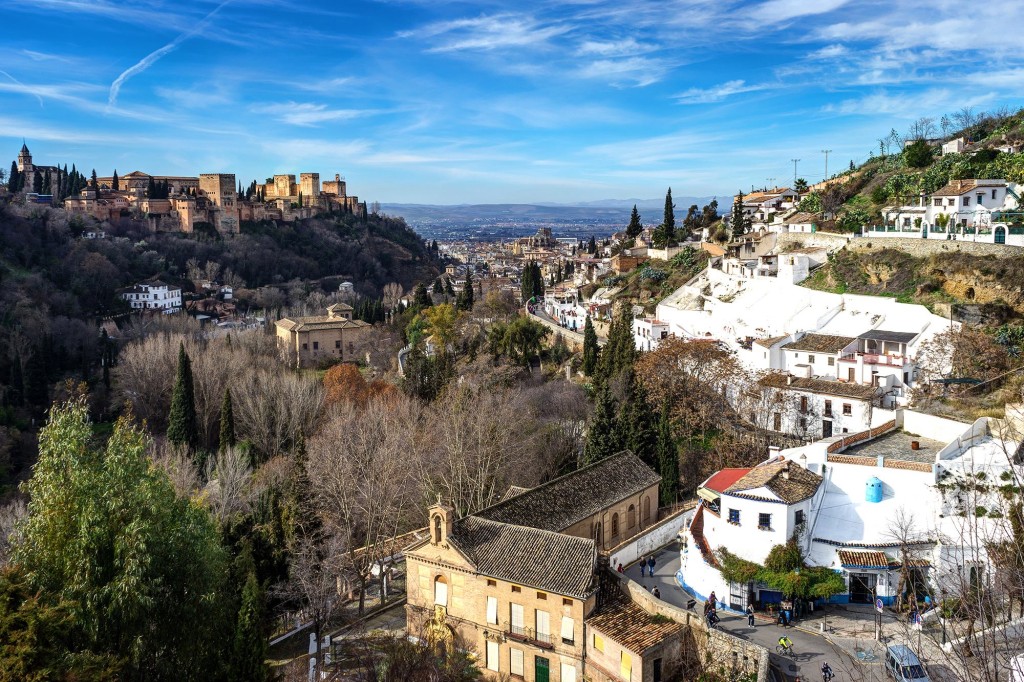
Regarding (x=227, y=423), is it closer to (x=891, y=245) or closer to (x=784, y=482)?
(x=784, y=482)

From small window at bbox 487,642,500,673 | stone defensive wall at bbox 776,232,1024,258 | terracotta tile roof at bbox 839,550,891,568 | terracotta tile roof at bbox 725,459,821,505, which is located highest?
stone defensive wall at bbox 776,232,1024,258

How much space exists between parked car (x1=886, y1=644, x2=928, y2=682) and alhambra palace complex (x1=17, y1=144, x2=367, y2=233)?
294 feet

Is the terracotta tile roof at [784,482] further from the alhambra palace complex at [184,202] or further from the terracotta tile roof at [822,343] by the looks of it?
the alhambra palace complex at [184,202]

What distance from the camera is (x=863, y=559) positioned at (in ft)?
61.8

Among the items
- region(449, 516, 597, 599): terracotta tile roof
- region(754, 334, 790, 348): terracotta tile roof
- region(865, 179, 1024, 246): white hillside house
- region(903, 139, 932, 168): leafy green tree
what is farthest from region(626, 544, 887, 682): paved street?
region(903, 139, 932, 168): leafy green tree

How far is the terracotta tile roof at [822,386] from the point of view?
96.5 feet

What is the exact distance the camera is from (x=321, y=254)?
3932 inches

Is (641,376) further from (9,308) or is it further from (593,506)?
(9,308)

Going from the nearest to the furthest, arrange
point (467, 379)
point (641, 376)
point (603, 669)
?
point (603, 669), point (641, 376), point (467, 379)

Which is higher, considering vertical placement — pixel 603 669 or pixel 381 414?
pixel 381 414

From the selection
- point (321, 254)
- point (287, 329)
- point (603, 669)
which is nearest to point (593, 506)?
point (603, 669)

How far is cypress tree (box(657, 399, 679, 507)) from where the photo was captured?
27125 millimetres

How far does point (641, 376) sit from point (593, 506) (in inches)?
433

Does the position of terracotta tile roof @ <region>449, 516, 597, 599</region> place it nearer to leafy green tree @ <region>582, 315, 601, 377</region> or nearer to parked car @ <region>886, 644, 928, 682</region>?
parked car @ <region>886, 644, 928, 682</region>
